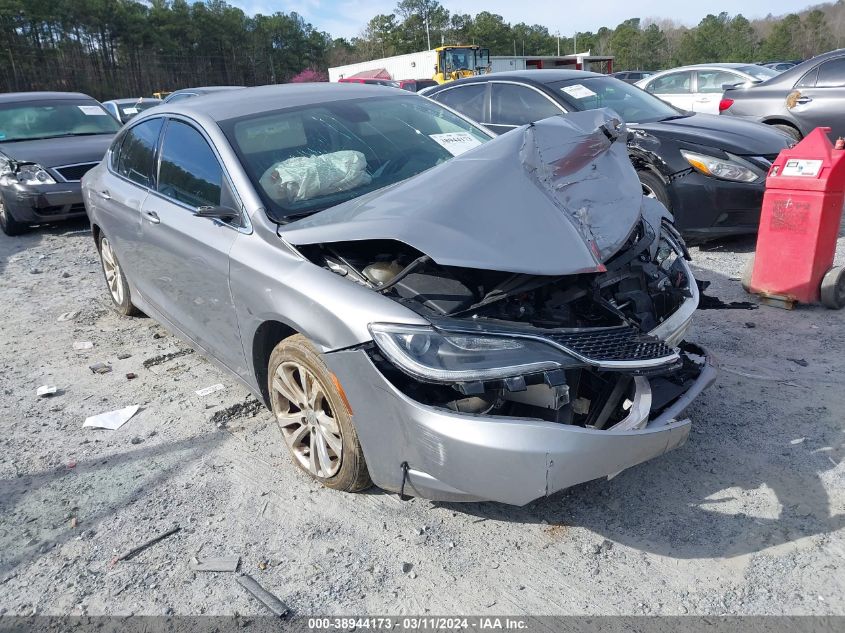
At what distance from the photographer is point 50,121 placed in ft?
31.1

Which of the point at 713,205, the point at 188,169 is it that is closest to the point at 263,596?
the point at 188,169

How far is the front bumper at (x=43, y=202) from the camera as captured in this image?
8305 millimetres

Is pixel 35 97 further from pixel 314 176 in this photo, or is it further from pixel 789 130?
pixel 789 130

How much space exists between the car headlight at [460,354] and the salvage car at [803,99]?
765 centimetres

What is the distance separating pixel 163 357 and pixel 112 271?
1.22 metres

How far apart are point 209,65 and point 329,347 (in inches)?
2293

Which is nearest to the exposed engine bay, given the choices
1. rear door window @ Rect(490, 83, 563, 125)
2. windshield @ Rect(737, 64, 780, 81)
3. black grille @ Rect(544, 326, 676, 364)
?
black grille @ Rect(544, 326, 676, 364)

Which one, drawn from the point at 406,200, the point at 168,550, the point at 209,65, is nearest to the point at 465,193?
the point at 406,200

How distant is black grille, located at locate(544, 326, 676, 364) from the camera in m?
2.38

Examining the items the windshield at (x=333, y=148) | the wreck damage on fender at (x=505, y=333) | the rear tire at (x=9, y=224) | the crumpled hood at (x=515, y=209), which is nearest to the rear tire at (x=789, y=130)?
the windshield at (x=333, y=148)

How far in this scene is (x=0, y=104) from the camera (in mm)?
9312

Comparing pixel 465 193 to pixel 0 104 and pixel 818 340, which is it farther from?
pixel 0 104

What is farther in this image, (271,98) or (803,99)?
(803,99)

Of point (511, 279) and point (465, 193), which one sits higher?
point (465, 193)
